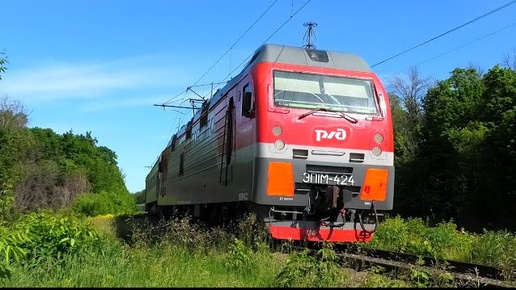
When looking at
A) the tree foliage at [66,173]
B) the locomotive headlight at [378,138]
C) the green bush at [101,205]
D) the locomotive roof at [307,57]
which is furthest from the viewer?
the tree foliage at [66,173]

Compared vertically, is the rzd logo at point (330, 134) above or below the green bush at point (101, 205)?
above

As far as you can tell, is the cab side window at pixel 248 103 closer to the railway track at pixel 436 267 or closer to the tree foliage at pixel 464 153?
the railway track at pixel 436 267

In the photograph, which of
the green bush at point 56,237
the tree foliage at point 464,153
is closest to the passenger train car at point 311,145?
the green bush at point 56,237

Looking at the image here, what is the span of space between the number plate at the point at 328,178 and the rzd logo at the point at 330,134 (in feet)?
2.09

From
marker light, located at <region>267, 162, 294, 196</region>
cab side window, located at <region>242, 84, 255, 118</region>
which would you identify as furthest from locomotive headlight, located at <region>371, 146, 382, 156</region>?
cab side window, located at <region>242, 84, 255, 118</region>

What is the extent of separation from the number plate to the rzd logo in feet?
2.09

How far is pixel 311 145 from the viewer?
10.1m

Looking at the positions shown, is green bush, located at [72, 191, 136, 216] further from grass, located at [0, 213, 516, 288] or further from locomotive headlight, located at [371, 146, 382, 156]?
locomotive headlight, located at [371, 146, 382, 156]

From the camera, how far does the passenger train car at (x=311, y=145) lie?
32.4 feet

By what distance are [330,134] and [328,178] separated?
0.78 m

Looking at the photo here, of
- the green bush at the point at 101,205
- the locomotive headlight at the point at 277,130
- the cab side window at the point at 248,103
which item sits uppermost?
the cab side window at the point at 248,103

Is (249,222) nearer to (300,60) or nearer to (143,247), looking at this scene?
(143,247)

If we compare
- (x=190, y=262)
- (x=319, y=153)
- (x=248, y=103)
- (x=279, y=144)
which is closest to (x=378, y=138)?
(x=319, y=153)

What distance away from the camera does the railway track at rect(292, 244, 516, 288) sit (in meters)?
7.24
